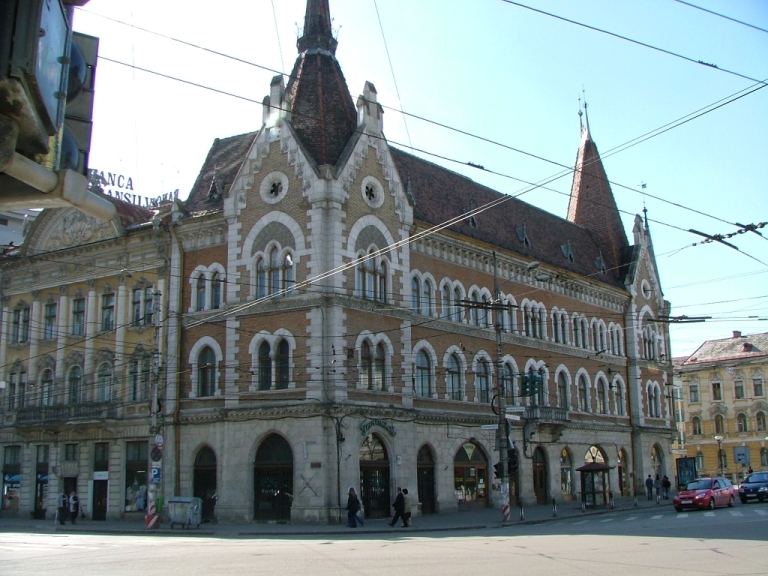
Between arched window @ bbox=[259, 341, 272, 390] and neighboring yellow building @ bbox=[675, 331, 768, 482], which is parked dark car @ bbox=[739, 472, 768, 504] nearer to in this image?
arched window @ bbox=[259, 341, 272, 390]

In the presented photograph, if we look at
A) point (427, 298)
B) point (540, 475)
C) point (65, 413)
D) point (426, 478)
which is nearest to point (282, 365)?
point (427, 298)

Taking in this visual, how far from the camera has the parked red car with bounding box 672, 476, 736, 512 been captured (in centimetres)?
3756

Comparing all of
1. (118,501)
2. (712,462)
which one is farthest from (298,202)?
(712,462)

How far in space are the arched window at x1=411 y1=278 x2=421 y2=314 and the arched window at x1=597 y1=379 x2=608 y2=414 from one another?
18899mm

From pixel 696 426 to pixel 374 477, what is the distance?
61654mm

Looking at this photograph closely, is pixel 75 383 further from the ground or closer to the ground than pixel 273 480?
further from the ground

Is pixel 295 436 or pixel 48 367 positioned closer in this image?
pixel 295 436

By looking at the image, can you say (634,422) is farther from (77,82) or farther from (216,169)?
(77,82)

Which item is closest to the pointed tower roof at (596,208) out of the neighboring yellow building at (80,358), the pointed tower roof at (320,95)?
the pointed tower roof at (320,95)

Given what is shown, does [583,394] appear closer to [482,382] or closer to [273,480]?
[482,382]

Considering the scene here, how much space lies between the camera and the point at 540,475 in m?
47.2

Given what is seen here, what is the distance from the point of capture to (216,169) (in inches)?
1752

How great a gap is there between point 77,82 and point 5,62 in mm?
1015

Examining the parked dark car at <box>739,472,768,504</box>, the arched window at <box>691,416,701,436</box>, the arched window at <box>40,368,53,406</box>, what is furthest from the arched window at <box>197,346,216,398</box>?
the arched window at <box>691,416,701,436</box>
